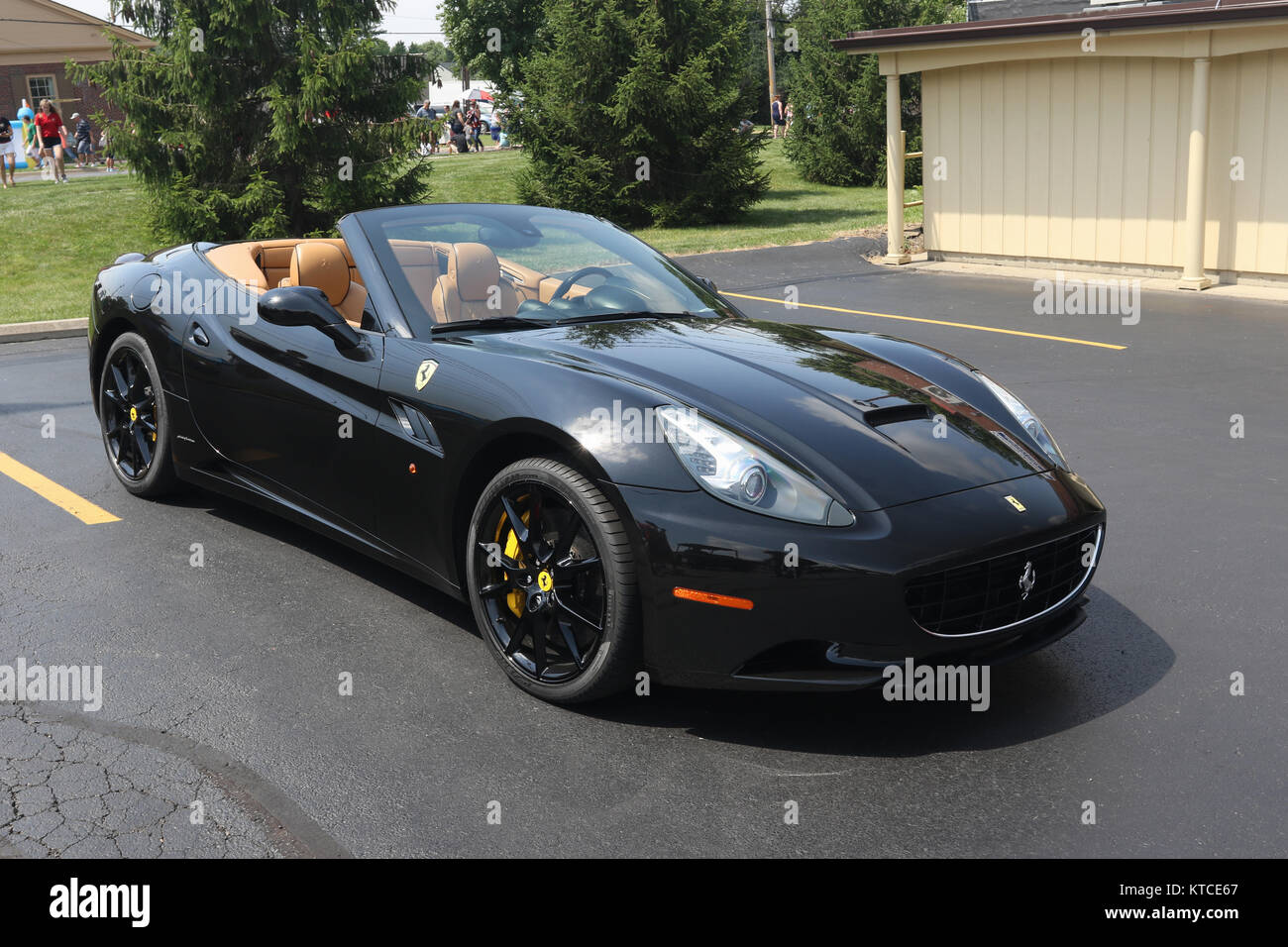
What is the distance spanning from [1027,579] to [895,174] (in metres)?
13.8

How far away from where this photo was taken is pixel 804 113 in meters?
30.4

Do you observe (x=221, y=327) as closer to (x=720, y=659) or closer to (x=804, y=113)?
(x=720, y=659)

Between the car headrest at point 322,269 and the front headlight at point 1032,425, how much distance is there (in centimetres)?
276

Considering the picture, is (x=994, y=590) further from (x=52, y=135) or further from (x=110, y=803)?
(x=52, y=135)

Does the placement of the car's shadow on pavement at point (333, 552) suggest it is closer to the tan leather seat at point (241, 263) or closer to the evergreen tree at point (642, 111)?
the tan leather seat at point (241, 263)

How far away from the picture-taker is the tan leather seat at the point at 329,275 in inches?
211

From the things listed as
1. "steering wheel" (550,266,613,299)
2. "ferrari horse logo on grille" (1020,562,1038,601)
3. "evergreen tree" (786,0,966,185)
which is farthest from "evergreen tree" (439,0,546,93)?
"ferrari horse logo on grille" (1020,562,1038,601)

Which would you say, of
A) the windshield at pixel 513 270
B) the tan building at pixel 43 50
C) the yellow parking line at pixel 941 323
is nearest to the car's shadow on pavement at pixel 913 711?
the windshield at pixel 513 270

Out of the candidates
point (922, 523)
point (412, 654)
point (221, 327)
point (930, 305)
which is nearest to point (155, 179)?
point (930, 305)

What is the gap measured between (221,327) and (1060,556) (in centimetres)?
350

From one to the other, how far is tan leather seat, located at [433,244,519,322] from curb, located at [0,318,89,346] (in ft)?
29.9

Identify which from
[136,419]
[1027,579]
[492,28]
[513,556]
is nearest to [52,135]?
[492,28]
